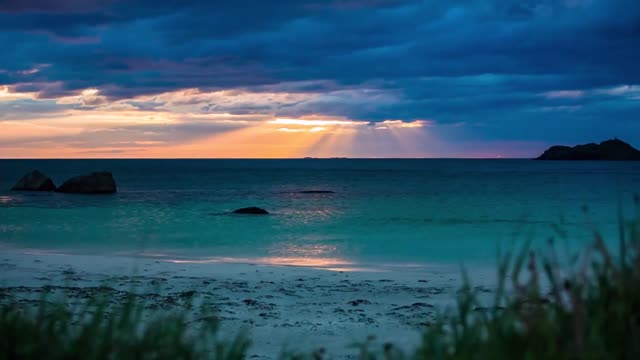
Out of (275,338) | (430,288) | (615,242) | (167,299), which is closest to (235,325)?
(275,338)

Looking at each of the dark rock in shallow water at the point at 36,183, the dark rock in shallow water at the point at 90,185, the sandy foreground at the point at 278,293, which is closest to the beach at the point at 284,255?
the sandy foreground at the point at 278,293

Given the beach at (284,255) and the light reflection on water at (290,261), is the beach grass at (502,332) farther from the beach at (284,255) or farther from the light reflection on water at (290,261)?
the light reflection on water at (290,261)

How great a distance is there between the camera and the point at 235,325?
1241cm

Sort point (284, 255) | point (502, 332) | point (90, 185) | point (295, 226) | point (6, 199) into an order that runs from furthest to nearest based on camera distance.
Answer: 1. point (90, 185)
2. point (6, 199)
3. point (295, 226)
4. point (284, 255)
5. point (502, 332)

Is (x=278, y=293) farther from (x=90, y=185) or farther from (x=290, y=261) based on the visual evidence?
(x=90, y=185)

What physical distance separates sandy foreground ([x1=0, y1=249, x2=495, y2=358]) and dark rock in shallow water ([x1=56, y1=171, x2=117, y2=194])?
34475 millimetres

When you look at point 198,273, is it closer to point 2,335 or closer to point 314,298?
point 314,298

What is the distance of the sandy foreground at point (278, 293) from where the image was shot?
39.0ft

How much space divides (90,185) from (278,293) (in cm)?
4469

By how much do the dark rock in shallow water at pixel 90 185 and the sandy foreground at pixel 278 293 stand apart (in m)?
34.5

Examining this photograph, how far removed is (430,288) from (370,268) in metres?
5.78

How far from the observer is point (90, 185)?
189 feet

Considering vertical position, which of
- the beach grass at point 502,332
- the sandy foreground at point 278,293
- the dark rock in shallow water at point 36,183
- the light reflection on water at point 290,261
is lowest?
the light reflection on water at point 290,261

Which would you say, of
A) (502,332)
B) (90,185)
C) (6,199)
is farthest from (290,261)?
(90,185)
